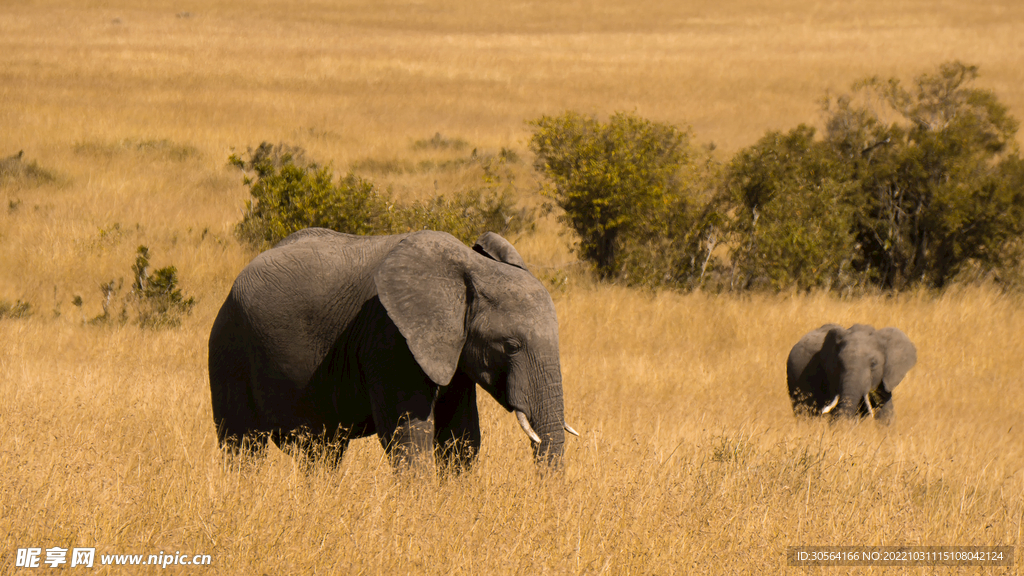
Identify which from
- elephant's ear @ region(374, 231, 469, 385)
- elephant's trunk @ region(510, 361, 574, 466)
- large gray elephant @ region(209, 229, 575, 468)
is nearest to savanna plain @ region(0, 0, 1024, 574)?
elephant's trunk @ region(510, 361, 574, 466)

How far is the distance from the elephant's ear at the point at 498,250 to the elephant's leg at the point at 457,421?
76 centimetres

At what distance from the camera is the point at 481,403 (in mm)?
8406

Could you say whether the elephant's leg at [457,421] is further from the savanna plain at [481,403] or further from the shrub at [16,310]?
the shrub at [16,310]

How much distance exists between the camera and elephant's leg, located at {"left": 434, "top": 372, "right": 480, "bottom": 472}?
18.8 feet

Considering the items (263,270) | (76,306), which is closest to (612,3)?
(76,306)

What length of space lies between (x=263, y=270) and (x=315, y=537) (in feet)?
6.44

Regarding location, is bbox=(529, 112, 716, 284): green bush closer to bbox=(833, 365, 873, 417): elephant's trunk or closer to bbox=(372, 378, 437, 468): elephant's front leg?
bbox=(833, 365, 873, 417): elephant's trunk

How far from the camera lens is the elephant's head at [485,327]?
512cm

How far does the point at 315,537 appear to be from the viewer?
4.61 m

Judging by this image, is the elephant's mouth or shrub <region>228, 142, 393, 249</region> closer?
the elephant's mouth

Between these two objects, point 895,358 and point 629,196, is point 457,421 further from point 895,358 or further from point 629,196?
point 629,196

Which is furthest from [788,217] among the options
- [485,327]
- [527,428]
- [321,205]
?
[527,428]

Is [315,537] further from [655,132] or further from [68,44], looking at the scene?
[68,44]

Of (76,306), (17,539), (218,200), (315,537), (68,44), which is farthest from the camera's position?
(68,44)
